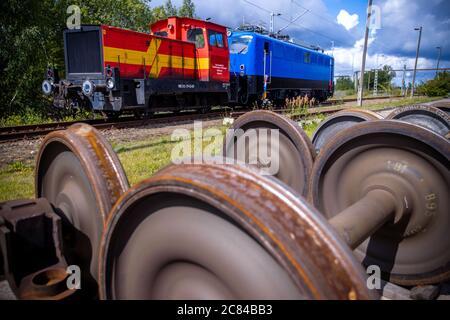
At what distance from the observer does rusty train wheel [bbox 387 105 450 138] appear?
161 inches

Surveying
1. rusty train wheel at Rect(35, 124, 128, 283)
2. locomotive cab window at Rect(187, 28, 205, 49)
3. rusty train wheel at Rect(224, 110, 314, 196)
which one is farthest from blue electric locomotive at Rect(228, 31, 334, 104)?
rusty train wheel at Rect(35, 124, 128, 283)

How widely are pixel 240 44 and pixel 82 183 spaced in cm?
1728

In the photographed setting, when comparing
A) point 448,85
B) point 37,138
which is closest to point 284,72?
point 37,138

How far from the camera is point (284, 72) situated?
20.5 m

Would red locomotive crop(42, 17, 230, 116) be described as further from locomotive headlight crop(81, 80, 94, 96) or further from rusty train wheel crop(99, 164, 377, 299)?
rusty train wheel crop(99, 164, 377, 299)

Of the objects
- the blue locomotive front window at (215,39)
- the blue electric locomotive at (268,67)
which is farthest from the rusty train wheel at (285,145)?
the blue electric locomotive at (268,67)

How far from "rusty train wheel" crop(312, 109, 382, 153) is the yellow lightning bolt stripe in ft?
29.5

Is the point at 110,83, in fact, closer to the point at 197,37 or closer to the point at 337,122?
the point at 197,37

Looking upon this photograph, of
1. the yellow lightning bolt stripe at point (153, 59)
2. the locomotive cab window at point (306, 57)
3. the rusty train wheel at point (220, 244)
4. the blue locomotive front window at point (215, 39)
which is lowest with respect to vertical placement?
the rusty train wheel at point (220, 244)

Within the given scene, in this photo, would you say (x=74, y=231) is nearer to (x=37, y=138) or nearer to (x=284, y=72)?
(x=37, y=138)

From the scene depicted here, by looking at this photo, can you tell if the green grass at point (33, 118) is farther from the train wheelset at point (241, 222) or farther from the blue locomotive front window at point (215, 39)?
the train wheelset at point (241, 222)

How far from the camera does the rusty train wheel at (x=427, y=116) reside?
4.08m
